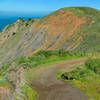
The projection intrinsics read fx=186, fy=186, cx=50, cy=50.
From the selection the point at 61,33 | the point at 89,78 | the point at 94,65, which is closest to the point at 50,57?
the point at 94,65

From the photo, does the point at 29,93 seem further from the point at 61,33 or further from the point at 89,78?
the point at 61,33

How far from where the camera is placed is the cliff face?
34.1 m

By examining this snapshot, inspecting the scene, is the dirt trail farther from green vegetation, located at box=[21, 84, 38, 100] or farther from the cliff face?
the cliff face

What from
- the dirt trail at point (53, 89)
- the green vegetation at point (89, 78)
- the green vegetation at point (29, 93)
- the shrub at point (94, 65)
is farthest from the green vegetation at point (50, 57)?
the green vegetation at point (29, 93)

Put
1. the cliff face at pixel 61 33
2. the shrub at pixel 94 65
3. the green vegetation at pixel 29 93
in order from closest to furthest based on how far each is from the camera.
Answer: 1. the green vegetation at pixel 29 93
2. the shrub at pixel 94 65
3. the cliff face at pixel 61 33

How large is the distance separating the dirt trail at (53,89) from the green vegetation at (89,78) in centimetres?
49

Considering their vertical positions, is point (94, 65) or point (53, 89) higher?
point (94, 65)

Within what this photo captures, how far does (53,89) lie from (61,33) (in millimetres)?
31045

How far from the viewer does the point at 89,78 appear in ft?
42.7

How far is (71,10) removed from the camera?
158ft

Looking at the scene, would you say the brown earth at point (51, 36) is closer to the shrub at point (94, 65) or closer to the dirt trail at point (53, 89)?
the shrub at point (94, 65)

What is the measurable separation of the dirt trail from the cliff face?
15886 mm

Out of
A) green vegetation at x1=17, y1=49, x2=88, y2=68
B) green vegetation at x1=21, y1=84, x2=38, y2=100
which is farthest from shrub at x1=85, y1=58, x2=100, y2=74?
green vegetation at x1=21, y1=84, x2=38, y2=100

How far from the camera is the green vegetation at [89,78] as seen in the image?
1116cm
